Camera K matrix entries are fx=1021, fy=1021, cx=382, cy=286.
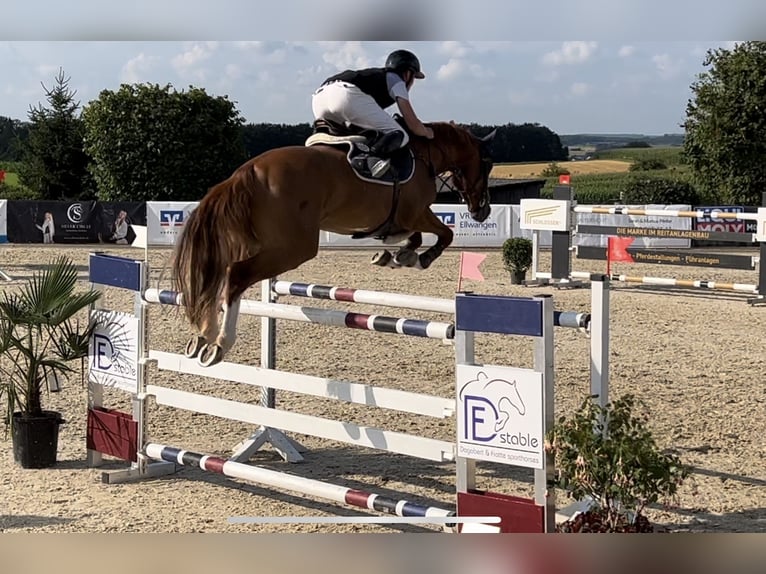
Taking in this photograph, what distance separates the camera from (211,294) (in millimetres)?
3773

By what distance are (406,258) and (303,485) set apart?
40.6 inches

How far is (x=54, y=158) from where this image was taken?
2408cm

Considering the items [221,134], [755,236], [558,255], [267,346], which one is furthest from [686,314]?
[221,134]

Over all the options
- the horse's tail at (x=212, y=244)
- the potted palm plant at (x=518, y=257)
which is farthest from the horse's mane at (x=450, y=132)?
the potted palm plant at (x=518, y=257)

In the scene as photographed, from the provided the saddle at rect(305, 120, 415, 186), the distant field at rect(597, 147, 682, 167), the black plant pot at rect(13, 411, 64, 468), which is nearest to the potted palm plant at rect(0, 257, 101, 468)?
the black plant pot at rect(13, 411, 64, 468)

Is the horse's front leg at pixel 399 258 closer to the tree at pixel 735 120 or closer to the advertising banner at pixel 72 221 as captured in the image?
the advertising banner at pixel 72 221

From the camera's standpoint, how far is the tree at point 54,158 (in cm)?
2377

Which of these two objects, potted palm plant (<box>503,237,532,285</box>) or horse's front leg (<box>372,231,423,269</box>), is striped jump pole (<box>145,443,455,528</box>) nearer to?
horse's front leg (<box>372,231,423,269</box>)

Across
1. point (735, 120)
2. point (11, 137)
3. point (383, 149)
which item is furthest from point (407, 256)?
point (11, 137)

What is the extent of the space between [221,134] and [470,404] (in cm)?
1817

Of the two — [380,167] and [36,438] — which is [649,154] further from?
[380,167]

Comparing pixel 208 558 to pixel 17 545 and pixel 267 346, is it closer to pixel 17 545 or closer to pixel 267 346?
pixel 17 545

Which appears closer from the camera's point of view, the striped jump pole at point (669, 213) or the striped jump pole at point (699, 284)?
the striped jump pole at point (669, 213)

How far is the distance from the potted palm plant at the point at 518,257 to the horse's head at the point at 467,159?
323 inches
